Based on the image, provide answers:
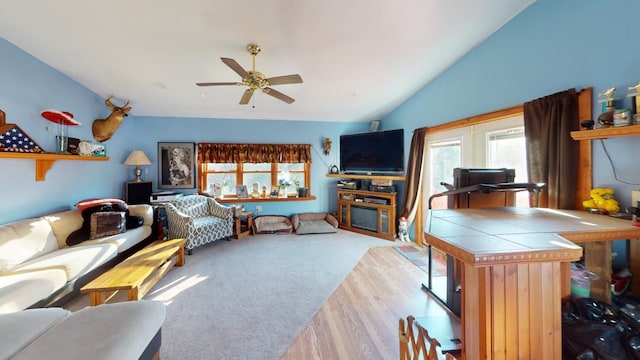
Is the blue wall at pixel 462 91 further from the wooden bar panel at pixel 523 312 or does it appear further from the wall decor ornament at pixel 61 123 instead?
the wooden bar panel at pixel 523 312

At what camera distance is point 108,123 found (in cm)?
357

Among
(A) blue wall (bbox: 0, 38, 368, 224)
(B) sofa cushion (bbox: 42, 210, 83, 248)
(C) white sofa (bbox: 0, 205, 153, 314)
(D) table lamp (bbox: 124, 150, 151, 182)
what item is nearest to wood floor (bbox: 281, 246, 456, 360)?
(C) white sofa (bbox: 0, 205, 153, 314)

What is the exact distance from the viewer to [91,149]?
3.14 meters

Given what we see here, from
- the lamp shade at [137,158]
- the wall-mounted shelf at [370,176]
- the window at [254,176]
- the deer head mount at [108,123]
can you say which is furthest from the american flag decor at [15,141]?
the wall-mounted shelf at [370,176]

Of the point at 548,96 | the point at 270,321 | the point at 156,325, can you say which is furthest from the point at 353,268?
the point at 548,96

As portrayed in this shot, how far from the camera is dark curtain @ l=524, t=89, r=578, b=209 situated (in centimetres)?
181

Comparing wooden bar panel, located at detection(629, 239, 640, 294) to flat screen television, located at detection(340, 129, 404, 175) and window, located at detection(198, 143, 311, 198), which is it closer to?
flat screen television, located at detection(340, 129, 404, 175)

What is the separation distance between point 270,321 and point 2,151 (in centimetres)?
301

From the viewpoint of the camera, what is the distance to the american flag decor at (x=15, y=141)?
2.24 metres

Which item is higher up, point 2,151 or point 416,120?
point 416,120

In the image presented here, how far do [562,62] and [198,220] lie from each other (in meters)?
4.80

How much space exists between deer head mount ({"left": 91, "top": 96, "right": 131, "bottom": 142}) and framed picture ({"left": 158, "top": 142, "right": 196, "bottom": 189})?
878 millimetres

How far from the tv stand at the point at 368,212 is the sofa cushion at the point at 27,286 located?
400 centimetres

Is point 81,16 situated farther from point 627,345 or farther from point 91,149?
point 627,345
